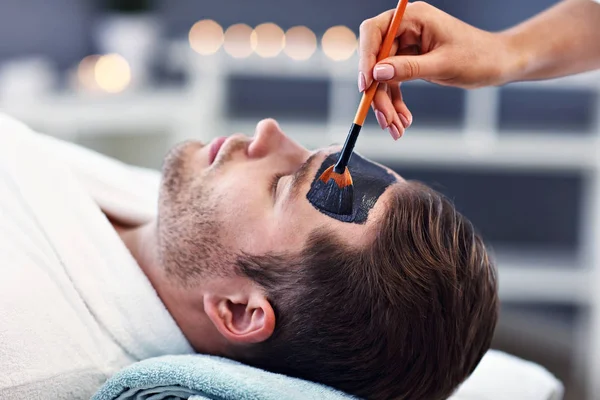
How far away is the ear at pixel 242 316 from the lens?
1210 mm

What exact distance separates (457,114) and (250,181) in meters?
2.57

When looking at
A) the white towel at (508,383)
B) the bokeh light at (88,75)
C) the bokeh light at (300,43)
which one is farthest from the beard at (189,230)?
the bokeh light at (300,43)

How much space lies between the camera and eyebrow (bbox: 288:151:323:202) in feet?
4.16

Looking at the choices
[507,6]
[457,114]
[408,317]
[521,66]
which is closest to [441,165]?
[457,114]

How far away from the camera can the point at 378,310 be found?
1187 mm

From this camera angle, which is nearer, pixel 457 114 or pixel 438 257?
pixel 438 257

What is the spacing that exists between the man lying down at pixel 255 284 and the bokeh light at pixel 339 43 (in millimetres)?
2243

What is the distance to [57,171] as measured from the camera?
140cm

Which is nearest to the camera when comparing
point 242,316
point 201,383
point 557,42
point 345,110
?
point 201,383

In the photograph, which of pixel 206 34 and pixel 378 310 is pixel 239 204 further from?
pixel 206 34

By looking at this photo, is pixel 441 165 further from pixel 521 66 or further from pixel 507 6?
pixel 521 66

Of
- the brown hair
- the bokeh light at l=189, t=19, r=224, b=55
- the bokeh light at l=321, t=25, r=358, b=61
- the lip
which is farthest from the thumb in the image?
the bokeh light at l=189, t=19, r=224, b=55

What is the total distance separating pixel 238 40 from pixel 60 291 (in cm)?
275

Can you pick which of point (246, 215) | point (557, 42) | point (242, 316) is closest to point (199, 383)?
point (242, 316)
